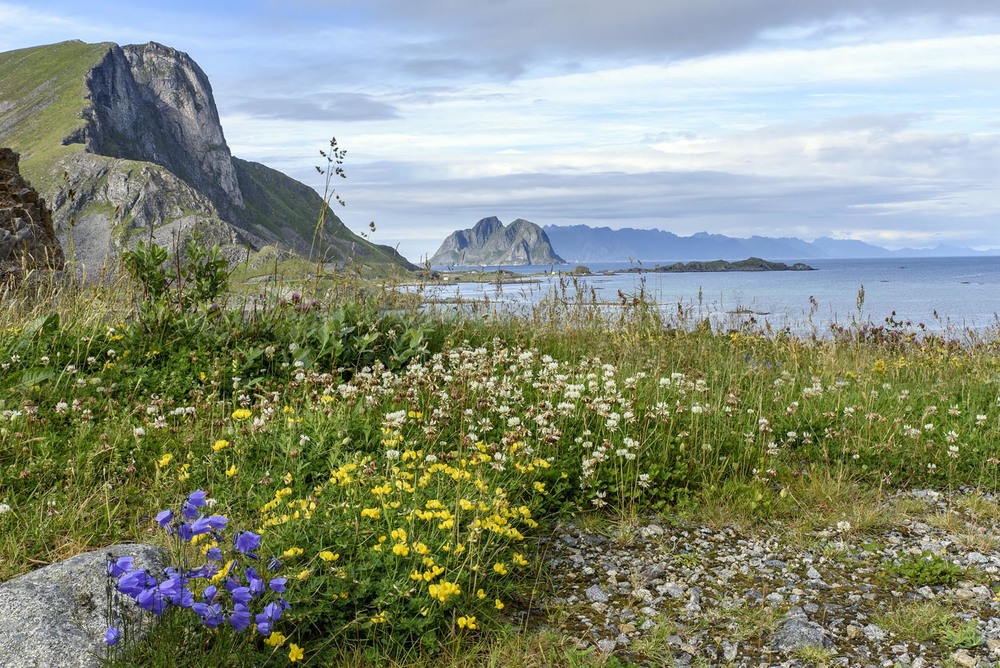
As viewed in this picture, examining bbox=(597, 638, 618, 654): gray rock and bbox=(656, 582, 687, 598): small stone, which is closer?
bbox=(597, 638, 618, 654): gray rock

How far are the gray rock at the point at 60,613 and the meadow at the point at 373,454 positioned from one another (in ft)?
0.54

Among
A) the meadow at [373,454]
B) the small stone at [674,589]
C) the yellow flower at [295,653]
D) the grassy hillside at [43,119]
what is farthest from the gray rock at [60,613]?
the grassy hillside at [43,119]

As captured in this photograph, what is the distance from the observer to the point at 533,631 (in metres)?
3.68

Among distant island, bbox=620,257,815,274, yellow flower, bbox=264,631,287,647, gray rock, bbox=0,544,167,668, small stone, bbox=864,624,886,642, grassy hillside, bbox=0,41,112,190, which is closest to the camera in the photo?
gray rock, bbox=0,544,167,668

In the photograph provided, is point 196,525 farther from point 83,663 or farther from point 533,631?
point 533,631

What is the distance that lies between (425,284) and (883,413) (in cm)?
594

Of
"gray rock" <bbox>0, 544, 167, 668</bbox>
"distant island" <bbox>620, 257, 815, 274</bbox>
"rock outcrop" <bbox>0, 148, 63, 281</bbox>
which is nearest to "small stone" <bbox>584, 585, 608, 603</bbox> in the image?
"gray rock" <bbox>0, 544, 167, 668</bbox>

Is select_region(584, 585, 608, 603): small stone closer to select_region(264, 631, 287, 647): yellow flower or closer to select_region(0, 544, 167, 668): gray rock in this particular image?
select_region(264, 631, 287, 647): yellow flower

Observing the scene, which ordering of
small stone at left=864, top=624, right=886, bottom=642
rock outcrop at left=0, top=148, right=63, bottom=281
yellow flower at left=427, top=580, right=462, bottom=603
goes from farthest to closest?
rock outcrop at left=0, top=148, right=63, bottom=281, small stone at left=864, top=624, right=886, bottom=642, yellow flower at left=427, top=580, right=462, bottom=603

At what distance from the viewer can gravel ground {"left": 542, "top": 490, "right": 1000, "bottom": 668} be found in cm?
354

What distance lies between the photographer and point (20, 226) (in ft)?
41.5

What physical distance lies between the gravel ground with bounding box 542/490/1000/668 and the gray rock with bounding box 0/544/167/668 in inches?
85.4

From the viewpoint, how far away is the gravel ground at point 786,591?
11.6 ft

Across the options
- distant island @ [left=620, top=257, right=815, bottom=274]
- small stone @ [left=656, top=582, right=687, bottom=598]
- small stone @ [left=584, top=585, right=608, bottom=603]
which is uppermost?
distant island @ [left=620, top=257, right=815, bottom=274]
